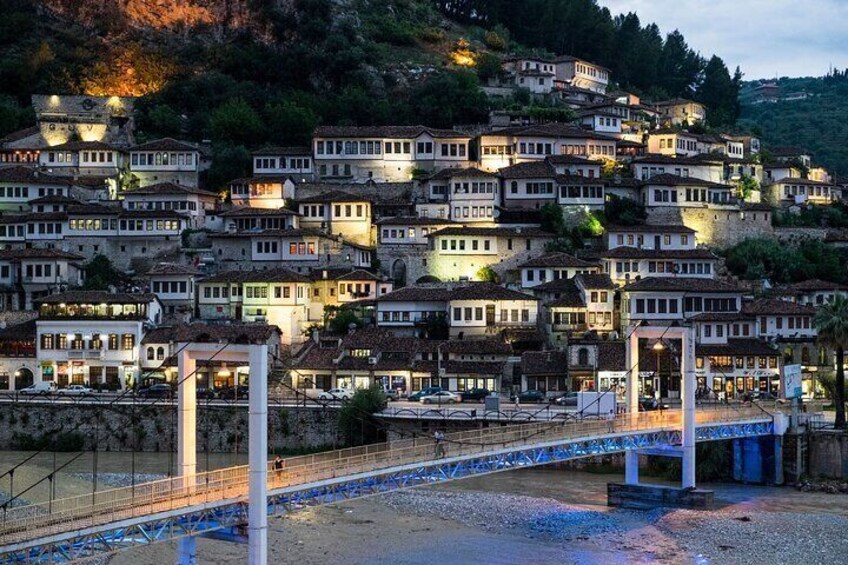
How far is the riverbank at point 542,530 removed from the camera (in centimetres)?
3541

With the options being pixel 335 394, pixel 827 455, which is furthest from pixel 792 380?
pixel 335 394

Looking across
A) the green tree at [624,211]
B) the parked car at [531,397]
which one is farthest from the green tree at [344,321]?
the green tree at [624,211]

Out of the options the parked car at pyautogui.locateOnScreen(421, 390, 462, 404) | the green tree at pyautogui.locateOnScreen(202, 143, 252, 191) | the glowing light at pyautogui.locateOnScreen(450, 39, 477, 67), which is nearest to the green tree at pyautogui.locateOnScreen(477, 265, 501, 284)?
the parked car at pyautogui.locateOnScreen(421, 390, 462, 404)

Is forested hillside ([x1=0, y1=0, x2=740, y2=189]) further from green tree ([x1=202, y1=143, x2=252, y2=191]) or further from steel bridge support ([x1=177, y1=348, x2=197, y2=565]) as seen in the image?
steel bridge support ([x1=177, y1=348, x2=197, y2=565])

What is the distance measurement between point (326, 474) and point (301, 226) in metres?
43.6

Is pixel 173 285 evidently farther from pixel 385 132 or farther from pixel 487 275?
pixel 385 132

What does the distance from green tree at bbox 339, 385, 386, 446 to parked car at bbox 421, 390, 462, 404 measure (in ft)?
10.8

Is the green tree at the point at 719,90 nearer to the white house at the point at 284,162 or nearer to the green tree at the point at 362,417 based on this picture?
the white house at the point at 284,162

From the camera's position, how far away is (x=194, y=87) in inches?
3900

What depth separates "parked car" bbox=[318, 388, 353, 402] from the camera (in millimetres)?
54281

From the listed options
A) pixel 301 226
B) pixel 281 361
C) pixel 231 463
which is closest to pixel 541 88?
pixel 301 226

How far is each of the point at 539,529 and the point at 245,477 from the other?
11763mm

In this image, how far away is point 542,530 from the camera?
38.7 m

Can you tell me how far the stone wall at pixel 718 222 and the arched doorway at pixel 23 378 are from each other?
37359 millimetres
